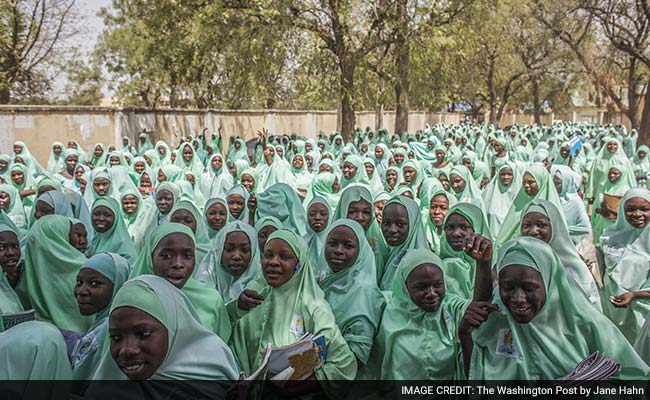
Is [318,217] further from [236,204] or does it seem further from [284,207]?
[284,207]

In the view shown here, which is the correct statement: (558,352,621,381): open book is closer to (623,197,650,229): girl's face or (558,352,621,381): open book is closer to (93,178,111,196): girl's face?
(623,197,650,229): girl's face

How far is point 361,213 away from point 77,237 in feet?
7.58

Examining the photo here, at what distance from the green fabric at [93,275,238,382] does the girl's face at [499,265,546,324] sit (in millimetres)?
1283

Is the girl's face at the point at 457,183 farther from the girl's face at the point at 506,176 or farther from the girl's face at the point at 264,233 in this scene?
the girl's face at the point at 264,233

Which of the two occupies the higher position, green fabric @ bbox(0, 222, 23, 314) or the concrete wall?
the concrete wall

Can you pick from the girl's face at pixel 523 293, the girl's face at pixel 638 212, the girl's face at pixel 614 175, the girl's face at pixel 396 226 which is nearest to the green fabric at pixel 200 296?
the girl's face at pixel 523 293

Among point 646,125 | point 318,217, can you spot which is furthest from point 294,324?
point 646,125

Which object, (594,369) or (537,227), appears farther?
(537,227)

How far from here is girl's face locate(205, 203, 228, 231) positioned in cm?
549

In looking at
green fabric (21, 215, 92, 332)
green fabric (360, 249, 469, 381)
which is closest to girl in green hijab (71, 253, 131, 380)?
green fabric (21, 215, 92, 332)

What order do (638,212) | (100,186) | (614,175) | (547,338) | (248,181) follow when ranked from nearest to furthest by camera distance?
(547,338)
(638,212)
(100,186)
(248,181)
(614,175)

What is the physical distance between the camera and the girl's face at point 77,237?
4142 mm

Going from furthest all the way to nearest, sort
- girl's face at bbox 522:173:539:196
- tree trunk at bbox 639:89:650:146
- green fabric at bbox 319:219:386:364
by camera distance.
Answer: tree trunk at bbox 639:89:650:146, girl's face at bbox 522:173:539:196, green fabric at bbox 319:219:386:364

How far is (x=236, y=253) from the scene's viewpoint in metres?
4.04
